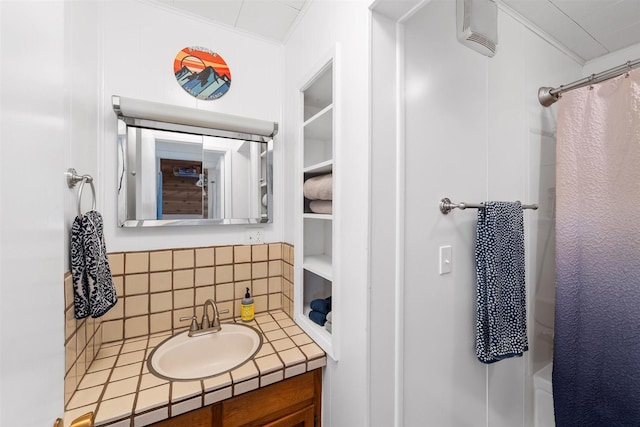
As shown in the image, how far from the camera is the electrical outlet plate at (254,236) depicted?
4.78ft

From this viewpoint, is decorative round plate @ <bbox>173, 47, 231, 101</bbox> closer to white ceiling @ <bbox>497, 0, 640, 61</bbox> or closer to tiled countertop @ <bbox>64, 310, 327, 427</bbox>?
tiled countertop @ <bbox>64, 310, 327, 427</bbox>

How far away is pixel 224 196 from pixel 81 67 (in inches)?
28.5

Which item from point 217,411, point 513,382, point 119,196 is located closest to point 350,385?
point 217,411

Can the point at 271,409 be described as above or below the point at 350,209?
below

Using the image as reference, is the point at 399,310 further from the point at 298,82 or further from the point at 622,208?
the point at 298,82

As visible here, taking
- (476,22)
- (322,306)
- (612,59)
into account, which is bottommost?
(322,306)

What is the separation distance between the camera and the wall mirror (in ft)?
3.87

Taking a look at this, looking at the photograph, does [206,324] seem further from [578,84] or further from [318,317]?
[578,84]

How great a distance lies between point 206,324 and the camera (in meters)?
1.27

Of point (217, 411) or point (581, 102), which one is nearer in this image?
point (217, 411)

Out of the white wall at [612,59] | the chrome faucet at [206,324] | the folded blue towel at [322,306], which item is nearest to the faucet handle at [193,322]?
the chrome faucet at [206,324]

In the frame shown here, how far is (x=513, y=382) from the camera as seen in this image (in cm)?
125

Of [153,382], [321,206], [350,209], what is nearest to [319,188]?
[321,206]

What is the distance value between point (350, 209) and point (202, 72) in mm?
1081
